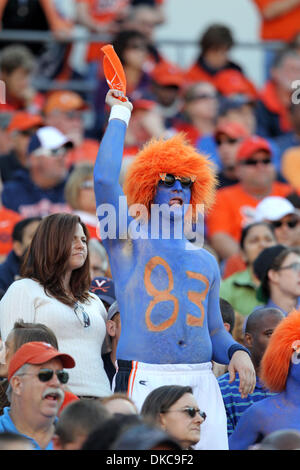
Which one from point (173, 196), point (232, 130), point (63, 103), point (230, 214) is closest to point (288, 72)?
point (232, 130)

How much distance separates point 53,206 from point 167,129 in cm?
246

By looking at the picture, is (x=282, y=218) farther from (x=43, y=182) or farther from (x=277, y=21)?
(x=277, y=21)

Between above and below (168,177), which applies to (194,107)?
above

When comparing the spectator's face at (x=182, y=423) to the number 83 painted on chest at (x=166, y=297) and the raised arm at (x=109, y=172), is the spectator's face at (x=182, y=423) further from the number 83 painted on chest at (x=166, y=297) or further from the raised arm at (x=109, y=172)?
the raised arm at (x=109, y=172)

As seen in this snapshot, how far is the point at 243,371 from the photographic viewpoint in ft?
16.9

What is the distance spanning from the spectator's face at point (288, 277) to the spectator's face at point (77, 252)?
2.01 m

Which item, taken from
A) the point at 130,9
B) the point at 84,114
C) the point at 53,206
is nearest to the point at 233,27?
the point at 130,9

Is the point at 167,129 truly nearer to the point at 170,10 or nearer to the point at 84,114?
the point at 84,114

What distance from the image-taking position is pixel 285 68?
1141 cm

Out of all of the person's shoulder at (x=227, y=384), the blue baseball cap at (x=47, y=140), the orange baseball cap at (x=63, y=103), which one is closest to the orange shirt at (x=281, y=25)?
the orange baseball cap at (x=63, y=103)

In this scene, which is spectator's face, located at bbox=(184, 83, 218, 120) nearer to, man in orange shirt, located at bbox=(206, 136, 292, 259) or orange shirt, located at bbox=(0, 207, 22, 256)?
man in orange shirt, located at bbox=(206, 136, 292, 259)

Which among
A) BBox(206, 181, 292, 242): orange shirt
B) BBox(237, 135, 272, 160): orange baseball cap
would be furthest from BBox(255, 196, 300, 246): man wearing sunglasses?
BBox(237, 135, 272, 160): orange baseball cap

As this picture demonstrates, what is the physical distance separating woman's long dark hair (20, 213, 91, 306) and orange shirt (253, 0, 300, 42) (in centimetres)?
705

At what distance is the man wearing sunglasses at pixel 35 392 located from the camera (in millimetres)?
4824
